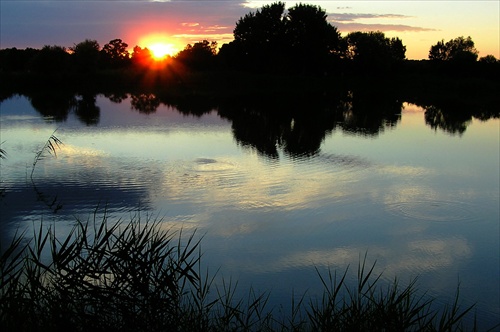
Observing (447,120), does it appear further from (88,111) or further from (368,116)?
(88,111)

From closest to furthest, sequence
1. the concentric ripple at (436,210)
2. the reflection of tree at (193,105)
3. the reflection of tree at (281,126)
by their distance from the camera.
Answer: the concentric ripple at (436,210), the reflection of tree at (281,126), the reflection of tree at (193,105)

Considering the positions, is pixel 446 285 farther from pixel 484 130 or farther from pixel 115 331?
pixel 484 130

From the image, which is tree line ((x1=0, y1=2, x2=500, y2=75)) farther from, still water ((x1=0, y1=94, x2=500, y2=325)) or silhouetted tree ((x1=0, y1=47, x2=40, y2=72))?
still water ((x1=0, y1=94, x2=500, y2=325))

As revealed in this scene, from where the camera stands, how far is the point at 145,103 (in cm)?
2597

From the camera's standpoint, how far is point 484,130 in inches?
744

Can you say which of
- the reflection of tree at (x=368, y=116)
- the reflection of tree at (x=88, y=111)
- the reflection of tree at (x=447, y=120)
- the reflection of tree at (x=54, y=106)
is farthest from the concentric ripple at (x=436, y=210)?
the reflection of tree at (x=54, y=106)

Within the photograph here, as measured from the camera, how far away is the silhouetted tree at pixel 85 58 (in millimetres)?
39312

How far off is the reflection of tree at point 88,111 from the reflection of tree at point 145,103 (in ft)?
5.87

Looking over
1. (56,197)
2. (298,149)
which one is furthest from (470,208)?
(56,197)

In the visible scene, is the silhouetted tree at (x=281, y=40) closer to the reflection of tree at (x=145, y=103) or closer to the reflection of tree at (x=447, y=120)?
the reflection of tree at (x=145, y=103)

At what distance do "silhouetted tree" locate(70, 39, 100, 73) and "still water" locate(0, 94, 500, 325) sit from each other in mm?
22618

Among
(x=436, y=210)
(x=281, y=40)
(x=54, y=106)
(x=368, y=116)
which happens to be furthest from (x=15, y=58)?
(x=436, y=210)

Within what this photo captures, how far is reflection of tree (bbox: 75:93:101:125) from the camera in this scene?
18756 millimetres

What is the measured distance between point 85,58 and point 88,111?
20.0 m
